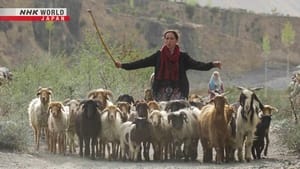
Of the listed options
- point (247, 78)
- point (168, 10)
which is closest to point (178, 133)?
point (247, 78)

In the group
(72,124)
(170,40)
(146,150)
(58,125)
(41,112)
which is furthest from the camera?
A: (41,112)

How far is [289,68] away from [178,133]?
3492 inches

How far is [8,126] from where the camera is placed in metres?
20.3

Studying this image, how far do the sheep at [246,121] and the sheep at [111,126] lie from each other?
127 inches

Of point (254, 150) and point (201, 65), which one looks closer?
point (201, 65)

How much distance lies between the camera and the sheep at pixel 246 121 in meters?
18.6

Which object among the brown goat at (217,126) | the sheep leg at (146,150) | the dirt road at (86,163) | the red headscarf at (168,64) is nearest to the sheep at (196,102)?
the dirt road at (86,163)

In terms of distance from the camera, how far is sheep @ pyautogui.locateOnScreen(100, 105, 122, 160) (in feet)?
65.8

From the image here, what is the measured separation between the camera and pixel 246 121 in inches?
732

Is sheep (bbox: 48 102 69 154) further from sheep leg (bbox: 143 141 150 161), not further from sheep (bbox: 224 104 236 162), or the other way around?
sheep (bbox: 224 104 236 162)

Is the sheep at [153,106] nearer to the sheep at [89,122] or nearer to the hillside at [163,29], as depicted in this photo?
the sheep at [89,122]

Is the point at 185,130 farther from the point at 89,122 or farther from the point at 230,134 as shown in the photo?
the point at 89,122

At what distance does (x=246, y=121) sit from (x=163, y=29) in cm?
8404

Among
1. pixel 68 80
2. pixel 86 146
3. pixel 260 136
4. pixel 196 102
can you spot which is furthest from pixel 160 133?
pixel 68 80
